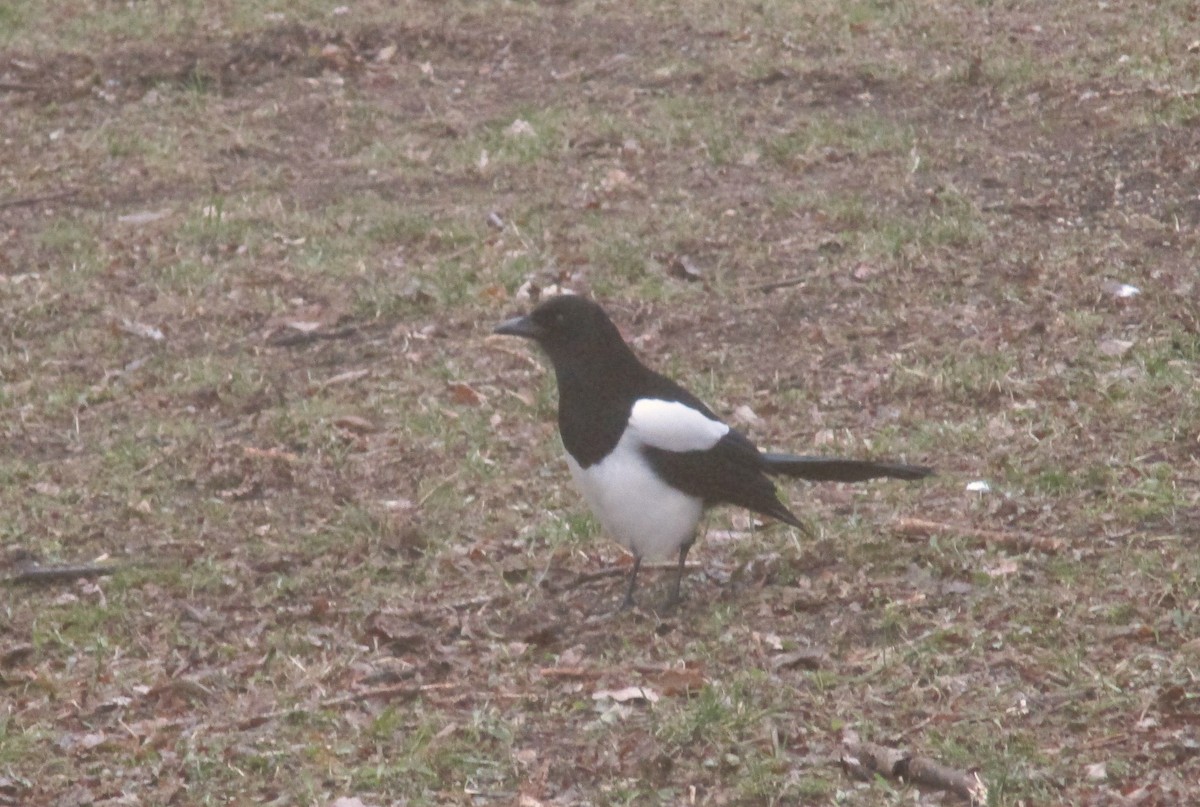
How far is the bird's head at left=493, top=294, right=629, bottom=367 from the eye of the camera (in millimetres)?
5473

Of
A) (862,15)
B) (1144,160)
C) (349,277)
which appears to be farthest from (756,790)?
(862,15)

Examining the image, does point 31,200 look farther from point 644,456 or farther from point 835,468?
point 835,468

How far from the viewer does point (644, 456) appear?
5.32 m

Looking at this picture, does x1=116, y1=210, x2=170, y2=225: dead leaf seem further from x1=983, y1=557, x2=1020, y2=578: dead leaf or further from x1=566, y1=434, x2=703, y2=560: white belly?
x1=983, y1=557, x2=1020, y2=578: dead leaf

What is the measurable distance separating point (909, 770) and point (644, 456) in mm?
1557

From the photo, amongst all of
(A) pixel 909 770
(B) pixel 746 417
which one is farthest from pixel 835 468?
(A) pixel 909 770

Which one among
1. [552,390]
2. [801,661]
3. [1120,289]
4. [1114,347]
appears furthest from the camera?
[1120,289]

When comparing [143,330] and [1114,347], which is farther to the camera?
[143,330]

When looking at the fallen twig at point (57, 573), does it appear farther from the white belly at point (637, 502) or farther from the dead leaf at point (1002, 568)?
the dead leaf at point (1002, 568)

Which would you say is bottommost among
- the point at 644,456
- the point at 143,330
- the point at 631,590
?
the point at 143,330

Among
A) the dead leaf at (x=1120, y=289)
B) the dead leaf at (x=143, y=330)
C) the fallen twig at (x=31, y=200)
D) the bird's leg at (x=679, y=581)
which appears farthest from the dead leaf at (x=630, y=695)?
the fallen twig at (x=31, y=200)

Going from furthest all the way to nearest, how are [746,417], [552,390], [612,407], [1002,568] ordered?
1. [552,390]
2. [746,417]
3. [612,407]
4. [1002,568]

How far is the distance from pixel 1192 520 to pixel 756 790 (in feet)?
6.57

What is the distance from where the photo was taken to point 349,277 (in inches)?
323
